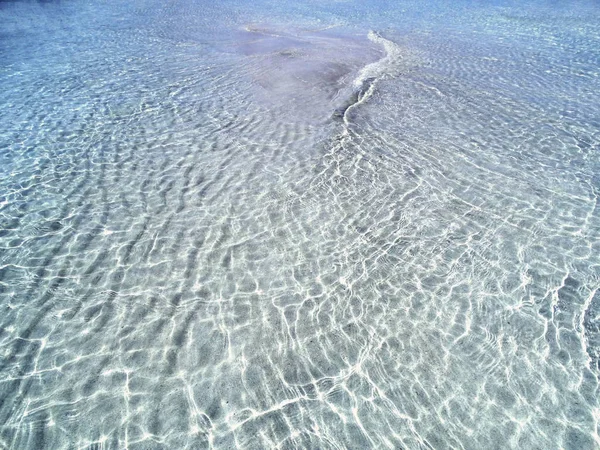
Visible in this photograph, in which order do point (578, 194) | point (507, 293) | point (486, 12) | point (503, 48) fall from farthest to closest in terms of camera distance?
point (486, 12) < point (503, 48) < point (578, 194) < point (507, 293)

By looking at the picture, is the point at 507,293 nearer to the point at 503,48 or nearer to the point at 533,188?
the point at 533,188

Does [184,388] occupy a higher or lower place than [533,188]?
lower

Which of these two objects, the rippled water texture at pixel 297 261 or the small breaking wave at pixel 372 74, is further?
the small breaking wave at pixel 372 74

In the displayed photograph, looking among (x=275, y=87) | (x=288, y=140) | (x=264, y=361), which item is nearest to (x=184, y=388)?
(x=264, y=361)

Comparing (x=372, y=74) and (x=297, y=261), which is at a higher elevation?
(x=372, y=74)

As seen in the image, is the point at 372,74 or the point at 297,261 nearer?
the point at 297,261

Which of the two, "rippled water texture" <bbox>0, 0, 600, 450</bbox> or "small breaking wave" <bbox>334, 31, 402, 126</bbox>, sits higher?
"small breaking wave" <bbox>334, 31, 402, 126</bbox>

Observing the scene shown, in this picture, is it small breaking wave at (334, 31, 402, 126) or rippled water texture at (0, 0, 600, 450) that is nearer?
rippled water texture at (0, 0, 600, 450)

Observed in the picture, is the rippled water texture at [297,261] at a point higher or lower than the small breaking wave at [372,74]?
lower
